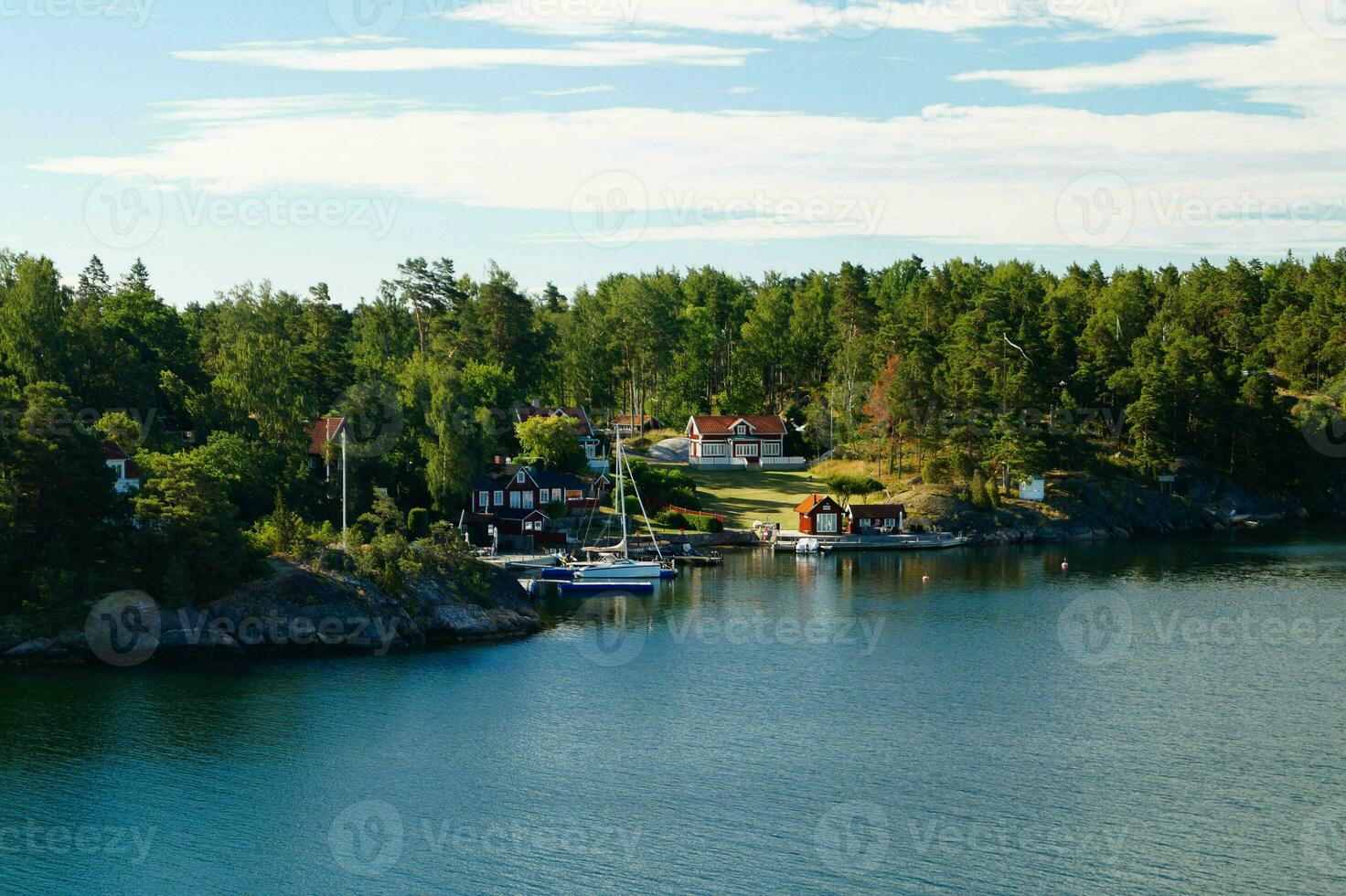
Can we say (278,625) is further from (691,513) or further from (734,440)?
(734,440)

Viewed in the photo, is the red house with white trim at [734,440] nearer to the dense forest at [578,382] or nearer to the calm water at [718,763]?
the dense forest at [578,382]

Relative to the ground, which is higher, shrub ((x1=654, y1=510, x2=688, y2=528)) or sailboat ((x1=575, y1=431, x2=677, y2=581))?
shrub ((x1=654, y1=510, x2=688, y2=528))

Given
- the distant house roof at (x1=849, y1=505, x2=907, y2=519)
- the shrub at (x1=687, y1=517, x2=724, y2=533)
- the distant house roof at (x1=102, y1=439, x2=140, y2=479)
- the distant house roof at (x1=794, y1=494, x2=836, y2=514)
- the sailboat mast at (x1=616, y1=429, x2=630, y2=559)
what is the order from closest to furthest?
the distant house roof at (x1=102, y1=439, x2=140, y2=479)
the sailboat mast at (x1=616, y1=429, x2=630, y2=559)
the shrub at (x1=687, y1=517, x2=724, y2=533)
the distant house roof at (x1=794, y1=494, x2=836, y2=514)
the distant house roof at (x1=849, y1=505, x2=907, y2=519)

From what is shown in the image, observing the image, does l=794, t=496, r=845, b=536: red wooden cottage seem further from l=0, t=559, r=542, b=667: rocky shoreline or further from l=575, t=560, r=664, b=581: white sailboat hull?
l=0, t=559, r=542, b=667: rocky shoreline

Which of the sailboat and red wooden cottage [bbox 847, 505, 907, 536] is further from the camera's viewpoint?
red wooden cottage [bbox 847, 505, 907, 536]

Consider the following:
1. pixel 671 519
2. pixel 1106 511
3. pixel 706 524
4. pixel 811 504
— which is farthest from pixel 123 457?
pixel 1106 511

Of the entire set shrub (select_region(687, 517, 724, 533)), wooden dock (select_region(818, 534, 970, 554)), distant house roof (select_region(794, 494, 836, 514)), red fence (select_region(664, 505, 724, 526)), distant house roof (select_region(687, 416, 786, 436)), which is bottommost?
wooden dock (select_region(818, 534, 970, 554))

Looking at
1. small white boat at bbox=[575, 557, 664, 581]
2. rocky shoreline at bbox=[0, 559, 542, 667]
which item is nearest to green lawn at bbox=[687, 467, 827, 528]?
small white boat at bbox=[575, 557, 664, 581]
